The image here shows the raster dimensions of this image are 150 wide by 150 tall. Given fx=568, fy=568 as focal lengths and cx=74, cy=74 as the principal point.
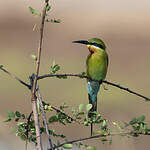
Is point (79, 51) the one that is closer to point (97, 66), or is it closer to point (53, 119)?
point (97, 66)

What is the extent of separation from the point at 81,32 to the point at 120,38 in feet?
2.51

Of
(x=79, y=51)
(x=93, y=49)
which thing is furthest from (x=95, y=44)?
(x=79, y=51)

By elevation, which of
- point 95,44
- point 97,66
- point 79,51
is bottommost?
point 79,51

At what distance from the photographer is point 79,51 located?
9500 millimetres

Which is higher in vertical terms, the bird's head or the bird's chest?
the bird's head

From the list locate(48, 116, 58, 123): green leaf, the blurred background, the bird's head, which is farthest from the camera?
the blurred background

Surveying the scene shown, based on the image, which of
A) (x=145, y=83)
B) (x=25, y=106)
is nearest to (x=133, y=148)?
(x=25, y=106)

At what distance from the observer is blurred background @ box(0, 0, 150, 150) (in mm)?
6855

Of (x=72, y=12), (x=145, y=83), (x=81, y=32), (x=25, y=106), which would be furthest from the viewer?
(x=72, y=12)

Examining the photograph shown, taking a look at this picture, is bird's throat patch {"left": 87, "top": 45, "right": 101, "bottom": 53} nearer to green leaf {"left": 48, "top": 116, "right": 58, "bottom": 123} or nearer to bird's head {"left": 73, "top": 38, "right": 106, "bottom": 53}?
bird's head {"left": 73, "top": 38, "right": 106, "bottom": 53}

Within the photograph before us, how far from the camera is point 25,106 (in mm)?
6699

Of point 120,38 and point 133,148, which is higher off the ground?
point 120,38

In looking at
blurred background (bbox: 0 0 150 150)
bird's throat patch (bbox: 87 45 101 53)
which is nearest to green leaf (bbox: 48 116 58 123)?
bird's throat patch (bbox: 87 45 101 53)

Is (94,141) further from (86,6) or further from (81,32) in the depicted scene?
(86,6)
